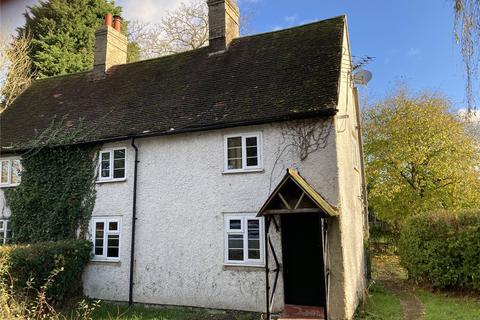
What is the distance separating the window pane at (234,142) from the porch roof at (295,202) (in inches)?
97.6

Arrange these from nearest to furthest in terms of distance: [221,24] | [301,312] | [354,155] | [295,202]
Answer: [295,202], [301,312], [354,155], [221,24]

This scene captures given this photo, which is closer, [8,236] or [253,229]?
[253,229]

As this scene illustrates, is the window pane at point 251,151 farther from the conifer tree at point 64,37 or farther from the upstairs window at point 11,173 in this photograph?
the conifer tree at point 64,37

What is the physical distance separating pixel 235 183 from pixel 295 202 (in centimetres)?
223

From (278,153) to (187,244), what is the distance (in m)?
3.93

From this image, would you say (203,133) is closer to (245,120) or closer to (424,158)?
(245,120)

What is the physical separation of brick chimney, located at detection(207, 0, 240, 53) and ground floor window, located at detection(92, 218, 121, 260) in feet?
26.3

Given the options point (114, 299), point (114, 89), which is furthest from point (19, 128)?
point (114, 299)

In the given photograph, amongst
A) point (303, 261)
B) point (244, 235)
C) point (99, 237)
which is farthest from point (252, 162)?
point (99, 237)

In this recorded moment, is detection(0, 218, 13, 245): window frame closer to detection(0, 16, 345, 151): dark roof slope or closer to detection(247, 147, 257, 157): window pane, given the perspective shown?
detection(0, 16, 345, 151): dark roof slope

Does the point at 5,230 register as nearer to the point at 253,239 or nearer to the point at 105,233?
the point at 105,233

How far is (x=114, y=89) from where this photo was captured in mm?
16266

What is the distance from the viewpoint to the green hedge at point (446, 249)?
1310 cm

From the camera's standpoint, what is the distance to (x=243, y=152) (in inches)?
448
